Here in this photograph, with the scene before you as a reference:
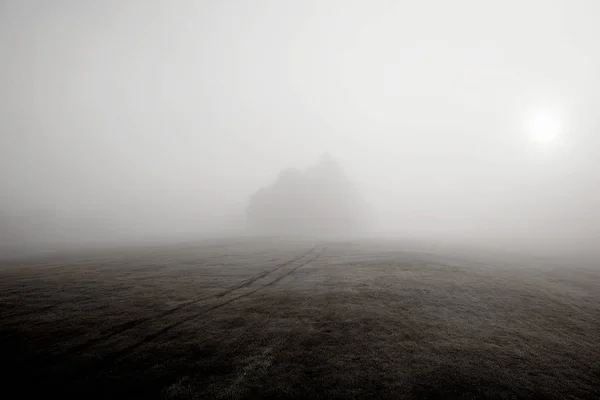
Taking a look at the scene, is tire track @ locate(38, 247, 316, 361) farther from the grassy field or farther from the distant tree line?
the distant tree line

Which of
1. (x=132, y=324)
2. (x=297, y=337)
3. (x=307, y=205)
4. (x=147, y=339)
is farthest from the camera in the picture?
(x=307, y=205)

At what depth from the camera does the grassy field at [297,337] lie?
8.96 metres

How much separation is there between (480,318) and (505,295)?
667cm

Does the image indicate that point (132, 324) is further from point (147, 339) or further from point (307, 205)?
point (307, 205)

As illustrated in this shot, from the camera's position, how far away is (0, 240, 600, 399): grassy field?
8.96m

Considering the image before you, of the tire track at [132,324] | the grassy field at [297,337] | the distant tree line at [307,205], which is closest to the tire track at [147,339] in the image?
the grassy field at [297,337]

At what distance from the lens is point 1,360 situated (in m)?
10.3

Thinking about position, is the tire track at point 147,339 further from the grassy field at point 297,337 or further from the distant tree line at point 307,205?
the distant tree line at point 307,205

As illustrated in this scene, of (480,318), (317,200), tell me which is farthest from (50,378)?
(317,200)

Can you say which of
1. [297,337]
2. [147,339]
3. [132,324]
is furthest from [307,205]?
[147,339]

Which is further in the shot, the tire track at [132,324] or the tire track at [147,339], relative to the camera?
the tire track at [132,324]

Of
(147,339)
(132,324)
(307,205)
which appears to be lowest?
(147,339)

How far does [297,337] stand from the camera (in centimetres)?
1218

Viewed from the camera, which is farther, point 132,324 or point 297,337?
point 132,324
